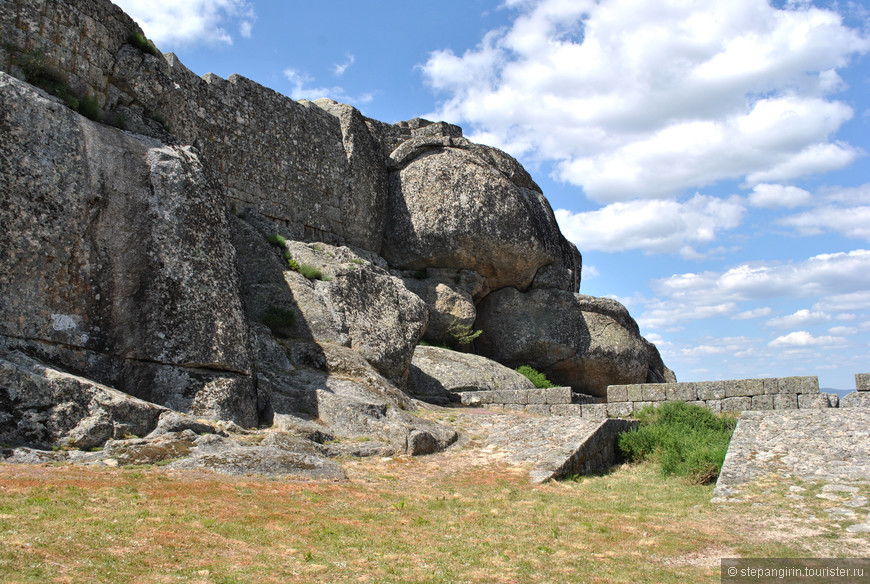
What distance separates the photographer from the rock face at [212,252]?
9.77 meters

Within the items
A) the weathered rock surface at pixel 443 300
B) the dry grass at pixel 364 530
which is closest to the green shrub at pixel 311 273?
the weathered rock surface at pixel 443 300

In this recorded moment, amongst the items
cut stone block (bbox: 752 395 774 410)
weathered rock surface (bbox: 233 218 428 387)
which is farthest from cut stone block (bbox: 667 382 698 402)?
weathered rock surface (bbox: 233 218 428 387)

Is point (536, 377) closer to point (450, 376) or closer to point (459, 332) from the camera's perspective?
point (459, 332)

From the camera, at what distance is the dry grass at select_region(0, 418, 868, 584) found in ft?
17.4

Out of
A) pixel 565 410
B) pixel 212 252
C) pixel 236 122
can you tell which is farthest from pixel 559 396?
pixel 236 122

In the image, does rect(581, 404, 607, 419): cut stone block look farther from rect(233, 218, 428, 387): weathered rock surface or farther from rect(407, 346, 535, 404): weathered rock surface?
rect(233, 218, 428, 387): weathered rock surface

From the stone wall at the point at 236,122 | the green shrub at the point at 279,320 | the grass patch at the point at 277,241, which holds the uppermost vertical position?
the stone wall at the point at 236,122

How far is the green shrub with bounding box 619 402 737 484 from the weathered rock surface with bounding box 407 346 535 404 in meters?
4.35

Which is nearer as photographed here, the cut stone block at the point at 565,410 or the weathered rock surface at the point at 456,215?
the cut stone block at the point at 565,410

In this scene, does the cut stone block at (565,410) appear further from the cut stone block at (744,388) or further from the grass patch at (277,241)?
the grass patch at (277,241)

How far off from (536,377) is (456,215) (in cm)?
546

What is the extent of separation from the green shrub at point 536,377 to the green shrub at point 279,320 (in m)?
9.06

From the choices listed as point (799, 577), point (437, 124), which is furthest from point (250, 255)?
point (799, 577)

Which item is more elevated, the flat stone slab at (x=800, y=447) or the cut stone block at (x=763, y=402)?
the cut stone block at (x=763, y=402)
